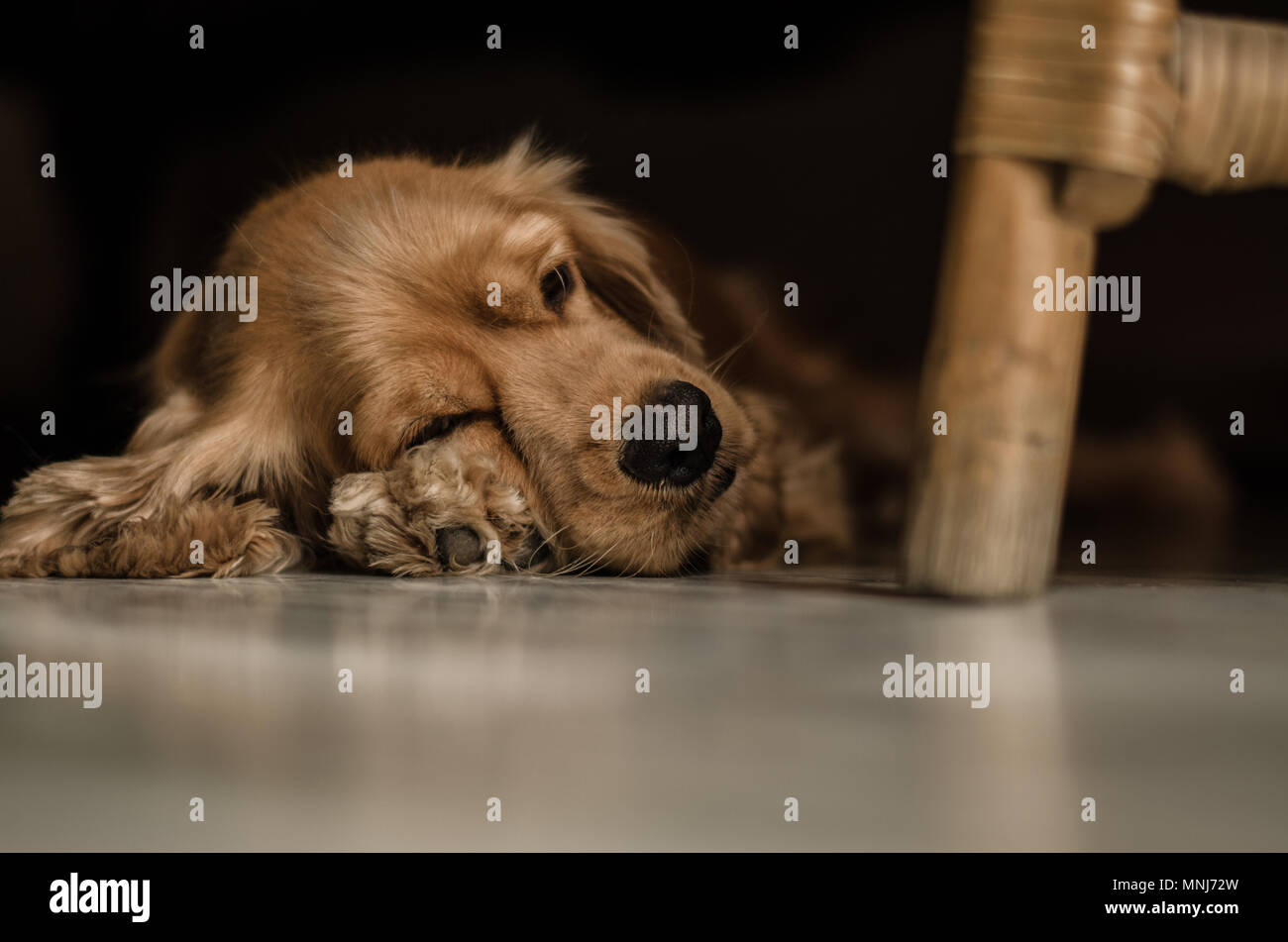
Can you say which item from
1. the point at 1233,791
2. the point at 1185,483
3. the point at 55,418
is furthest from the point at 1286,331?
the point at 55,418

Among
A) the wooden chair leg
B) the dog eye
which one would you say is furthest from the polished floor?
the dog eye

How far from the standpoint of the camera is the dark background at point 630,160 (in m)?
2.67

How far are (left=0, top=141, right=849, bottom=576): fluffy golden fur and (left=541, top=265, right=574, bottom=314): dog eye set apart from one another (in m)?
0.01

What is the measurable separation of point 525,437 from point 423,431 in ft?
0.47

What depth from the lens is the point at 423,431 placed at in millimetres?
1706

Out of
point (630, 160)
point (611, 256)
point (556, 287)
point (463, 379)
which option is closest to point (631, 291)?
point (611, 256)

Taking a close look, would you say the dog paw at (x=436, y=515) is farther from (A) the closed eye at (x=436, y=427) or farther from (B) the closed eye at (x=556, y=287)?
(B) the closed eye at (x=556, y=287)

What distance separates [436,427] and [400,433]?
0.16 feet

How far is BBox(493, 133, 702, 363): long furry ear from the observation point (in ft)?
6.81

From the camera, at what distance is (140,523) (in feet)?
5.72

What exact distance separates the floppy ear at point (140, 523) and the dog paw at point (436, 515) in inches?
6.0

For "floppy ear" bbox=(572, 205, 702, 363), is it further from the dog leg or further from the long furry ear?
the dog leg

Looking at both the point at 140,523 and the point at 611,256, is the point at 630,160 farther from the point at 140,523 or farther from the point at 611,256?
the point at 140,523

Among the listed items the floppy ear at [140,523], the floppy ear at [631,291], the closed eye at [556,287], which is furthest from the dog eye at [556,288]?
the floppy ear at [140,523]
